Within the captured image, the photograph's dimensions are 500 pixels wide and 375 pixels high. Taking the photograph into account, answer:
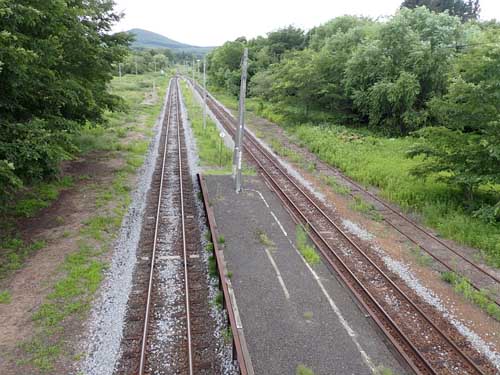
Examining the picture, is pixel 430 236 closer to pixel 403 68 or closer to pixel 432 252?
pixel 432 252

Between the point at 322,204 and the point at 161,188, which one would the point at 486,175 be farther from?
the point at 161,188

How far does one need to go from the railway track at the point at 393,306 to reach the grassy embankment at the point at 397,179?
11.9 ft

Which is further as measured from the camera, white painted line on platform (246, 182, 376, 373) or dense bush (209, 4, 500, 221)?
dense bush (209, 4, 500, 221)

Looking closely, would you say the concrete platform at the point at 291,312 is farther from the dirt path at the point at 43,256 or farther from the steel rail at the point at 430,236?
the dirt path at the point at 43,256

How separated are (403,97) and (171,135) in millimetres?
17662

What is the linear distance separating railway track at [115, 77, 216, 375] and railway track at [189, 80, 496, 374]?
13.0 feet

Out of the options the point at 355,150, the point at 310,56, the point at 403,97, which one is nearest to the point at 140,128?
the point at 310,56

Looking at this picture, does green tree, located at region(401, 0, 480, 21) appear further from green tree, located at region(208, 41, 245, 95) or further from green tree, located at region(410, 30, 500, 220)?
green tree, located at region(410, 30, 500, 220)

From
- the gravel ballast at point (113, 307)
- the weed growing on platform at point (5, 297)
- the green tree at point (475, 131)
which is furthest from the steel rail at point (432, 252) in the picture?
the weed growing on platform at point (5, 297)

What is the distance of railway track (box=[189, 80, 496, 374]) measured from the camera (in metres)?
8.00

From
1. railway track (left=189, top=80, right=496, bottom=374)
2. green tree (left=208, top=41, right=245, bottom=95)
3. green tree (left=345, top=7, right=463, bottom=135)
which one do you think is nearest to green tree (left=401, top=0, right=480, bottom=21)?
green tree (left=208, top=41, right=245, bottom=95)

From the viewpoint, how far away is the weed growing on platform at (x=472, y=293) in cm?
970

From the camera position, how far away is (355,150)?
1003 inches

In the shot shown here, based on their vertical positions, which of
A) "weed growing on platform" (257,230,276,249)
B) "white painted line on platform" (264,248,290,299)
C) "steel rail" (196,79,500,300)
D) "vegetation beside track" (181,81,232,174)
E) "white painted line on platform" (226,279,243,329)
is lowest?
"white painted line on platform" (226,279,243,329)
